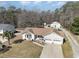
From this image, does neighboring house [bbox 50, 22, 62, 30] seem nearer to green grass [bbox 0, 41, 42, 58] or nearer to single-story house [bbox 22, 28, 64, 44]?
single-story house [bbox 22, 28, 64, 44]

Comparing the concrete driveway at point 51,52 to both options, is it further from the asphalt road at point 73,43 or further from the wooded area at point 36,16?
the wooded area at point 36,16

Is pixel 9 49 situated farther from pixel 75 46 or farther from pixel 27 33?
pixel 75 46

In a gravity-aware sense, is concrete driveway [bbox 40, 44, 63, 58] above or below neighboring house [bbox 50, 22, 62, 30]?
below

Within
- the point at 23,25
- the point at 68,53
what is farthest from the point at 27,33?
the point at 68,53

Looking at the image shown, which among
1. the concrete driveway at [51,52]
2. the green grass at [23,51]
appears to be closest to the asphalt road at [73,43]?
the concrete driveway at [51,52]

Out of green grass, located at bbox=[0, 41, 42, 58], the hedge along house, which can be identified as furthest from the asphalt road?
the hedge along house
